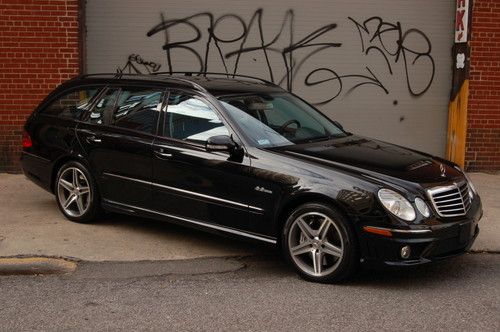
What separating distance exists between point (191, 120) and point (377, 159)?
1.72 meters

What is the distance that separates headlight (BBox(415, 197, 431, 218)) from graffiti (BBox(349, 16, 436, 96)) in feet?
19.2

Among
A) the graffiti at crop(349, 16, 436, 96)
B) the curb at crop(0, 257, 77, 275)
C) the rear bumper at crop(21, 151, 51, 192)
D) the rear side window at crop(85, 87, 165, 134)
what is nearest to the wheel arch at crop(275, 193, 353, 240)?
the rear side window at crop(85, 87, 165, 134)

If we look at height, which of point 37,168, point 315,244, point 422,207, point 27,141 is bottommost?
point 315,244

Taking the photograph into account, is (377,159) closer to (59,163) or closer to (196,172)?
(196,172)

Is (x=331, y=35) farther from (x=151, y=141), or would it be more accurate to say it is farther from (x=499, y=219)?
(x=151, y=141)

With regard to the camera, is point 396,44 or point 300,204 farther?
point 396,44

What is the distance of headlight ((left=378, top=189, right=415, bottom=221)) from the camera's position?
4879 mm

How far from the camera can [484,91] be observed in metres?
10.2

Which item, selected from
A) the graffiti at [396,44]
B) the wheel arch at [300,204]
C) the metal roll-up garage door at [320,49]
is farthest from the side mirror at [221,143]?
the graffiti at [396,44]

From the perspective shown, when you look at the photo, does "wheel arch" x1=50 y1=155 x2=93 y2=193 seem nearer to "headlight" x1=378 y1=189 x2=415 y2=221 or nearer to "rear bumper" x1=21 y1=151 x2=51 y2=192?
"rear bumper" x1=21 y1=151 x2=51 y2=192

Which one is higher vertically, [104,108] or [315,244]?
[104,108]

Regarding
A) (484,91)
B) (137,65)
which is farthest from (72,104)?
(484,91)

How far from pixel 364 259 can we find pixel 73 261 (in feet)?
8.31

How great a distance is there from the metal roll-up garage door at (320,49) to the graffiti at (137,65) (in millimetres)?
15
